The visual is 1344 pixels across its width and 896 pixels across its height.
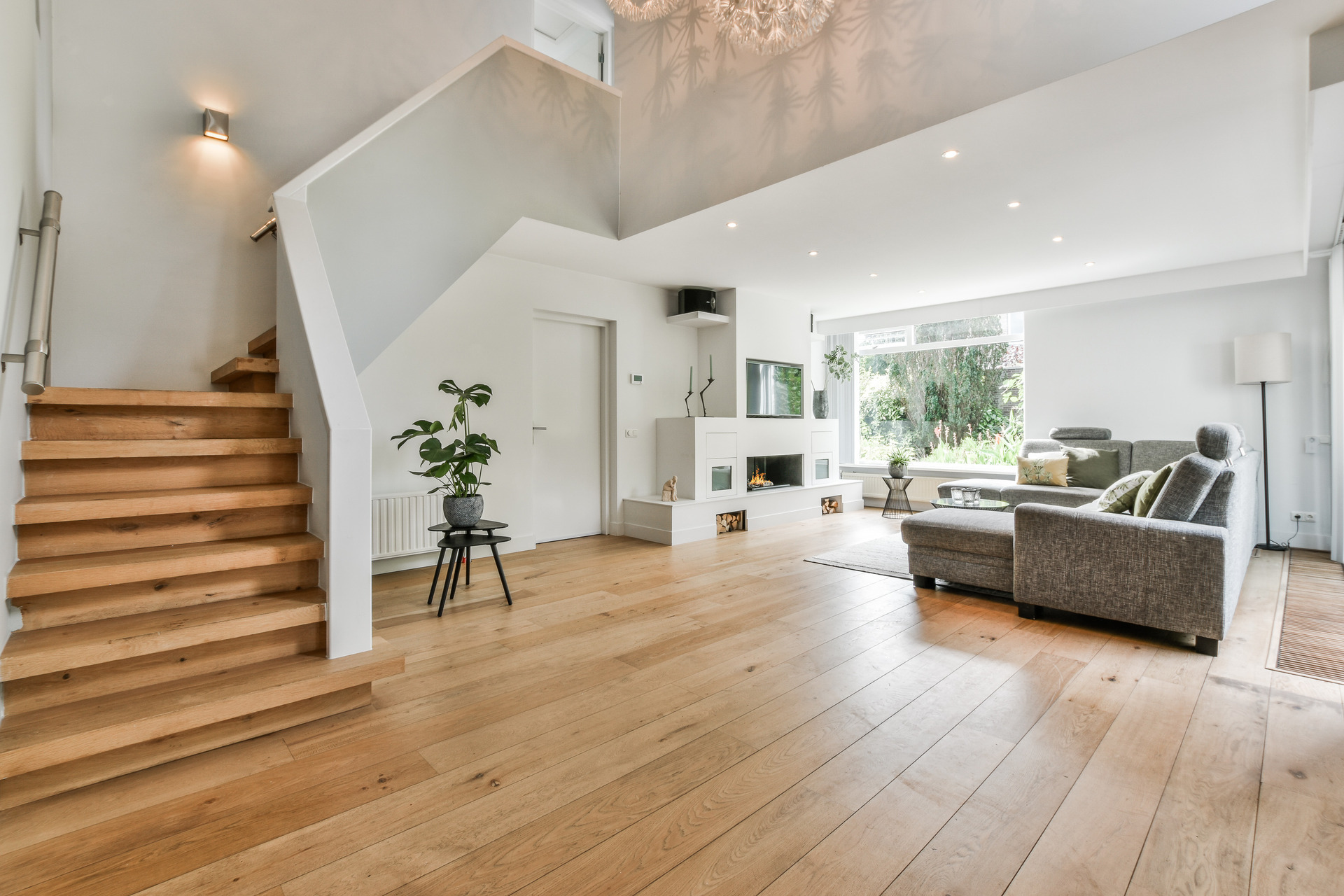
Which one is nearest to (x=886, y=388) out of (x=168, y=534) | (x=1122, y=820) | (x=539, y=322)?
(x=539, y=322)

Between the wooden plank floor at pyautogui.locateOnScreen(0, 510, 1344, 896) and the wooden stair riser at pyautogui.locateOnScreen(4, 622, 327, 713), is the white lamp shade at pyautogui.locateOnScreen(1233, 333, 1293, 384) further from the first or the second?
the wooden stair riser at pyautogui.locateOnScreen(4, 622, 327, 713)

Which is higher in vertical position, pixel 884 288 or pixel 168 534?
pixel 884 288

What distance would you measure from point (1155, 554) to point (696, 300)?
4298 millimetres

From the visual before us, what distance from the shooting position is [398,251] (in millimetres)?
3605

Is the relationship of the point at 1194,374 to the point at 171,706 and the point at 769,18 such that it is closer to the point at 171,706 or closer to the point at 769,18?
the point at 769,18

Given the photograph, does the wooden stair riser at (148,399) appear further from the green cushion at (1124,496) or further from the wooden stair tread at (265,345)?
the green cushion at (1124,496)

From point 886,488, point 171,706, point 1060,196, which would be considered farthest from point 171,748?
point 886,488

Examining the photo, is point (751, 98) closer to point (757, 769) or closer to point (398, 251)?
point (398, 251)

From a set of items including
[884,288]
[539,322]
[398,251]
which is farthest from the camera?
[884,288]

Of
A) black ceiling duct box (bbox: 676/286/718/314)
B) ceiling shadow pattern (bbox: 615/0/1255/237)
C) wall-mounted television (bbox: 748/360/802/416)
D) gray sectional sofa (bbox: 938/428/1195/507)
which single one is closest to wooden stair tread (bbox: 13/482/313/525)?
ceiling shadow pattern (bbox: 615/0/1255/237)

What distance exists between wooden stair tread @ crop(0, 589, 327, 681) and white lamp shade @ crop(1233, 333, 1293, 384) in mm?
6727

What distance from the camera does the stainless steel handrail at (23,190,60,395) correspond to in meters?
1.95

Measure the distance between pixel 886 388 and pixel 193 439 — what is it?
7.62m

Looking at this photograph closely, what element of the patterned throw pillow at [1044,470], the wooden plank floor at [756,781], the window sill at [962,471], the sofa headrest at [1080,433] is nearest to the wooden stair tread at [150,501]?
the wooden plank floor at [756,781]
